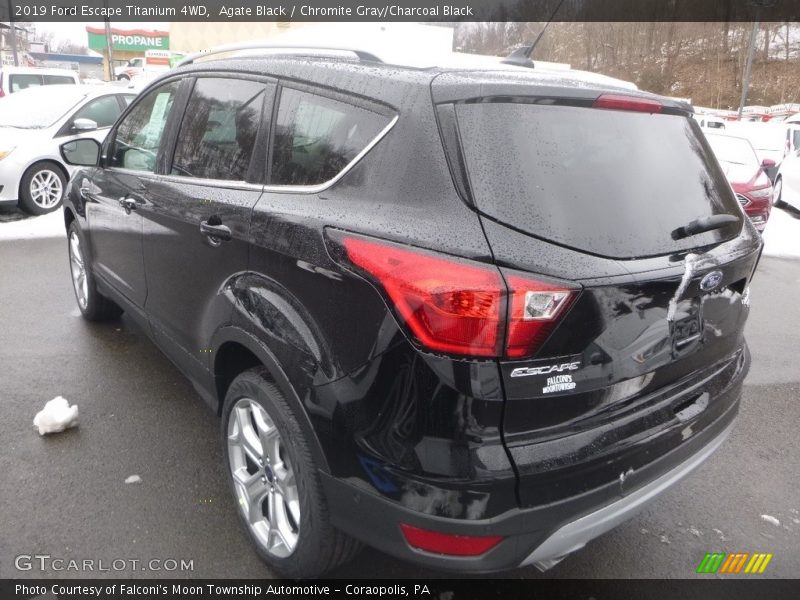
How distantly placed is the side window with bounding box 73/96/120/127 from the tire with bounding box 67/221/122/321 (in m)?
5.13

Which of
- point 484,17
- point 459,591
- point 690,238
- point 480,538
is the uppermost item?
point 484,17

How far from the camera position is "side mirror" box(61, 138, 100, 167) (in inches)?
158

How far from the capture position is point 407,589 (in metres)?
2.29

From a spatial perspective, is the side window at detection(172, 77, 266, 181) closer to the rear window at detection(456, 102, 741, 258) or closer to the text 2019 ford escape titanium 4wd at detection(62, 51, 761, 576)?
the text 2019 ford escape titanium 4wd at detection(62, 51, 761, 576)

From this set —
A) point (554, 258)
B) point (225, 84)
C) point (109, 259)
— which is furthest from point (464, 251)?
point (109, 259)

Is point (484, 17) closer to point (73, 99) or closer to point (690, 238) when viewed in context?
point (73, 99)

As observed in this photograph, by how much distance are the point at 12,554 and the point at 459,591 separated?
1.68 metres

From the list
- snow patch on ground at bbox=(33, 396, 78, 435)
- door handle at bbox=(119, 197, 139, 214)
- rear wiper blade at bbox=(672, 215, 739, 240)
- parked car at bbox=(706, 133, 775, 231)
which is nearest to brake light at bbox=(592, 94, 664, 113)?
rear wiper blade at bbox=(672, 215, 739, 240)

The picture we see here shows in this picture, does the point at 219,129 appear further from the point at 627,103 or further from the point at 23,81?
the point at 23,81

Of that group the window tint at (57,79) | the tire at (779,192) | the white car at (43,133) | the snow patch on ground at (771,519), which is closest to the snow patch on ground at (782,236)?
the tire at (779,192)

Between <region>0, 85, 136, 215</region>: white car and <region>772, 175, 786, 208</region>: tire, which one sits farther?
<region>772, 175, 786, 208</region>: tire

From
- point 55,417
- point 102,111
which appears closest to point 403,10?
point 102,111

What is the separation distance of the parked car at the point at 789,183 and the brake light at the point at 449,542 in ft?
41.8

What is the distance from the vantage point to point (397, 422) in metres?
1.70
